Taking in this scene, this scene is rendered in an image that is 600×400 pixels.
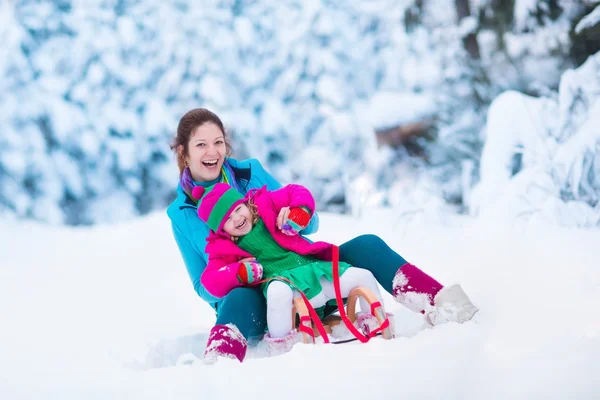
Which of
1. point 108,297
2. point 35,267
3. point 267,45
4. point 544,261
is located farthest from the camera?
point 267,45

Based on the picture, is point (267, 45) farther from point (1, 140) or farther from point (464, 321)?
point (464, 321)

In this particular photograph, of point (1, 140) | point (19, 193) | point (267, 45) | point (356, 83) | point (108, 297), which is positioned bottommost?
point (108, 297)

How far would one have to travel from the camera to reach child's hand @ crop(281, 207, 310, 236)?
1.39 metres

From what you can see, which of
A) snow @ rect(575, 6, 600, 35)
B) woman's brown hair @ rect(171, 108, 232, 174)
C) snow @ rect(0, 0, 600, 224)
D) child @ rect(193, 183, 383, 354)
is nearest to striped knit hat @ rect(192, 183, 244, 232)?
child @ rect(193, 183, 383, 354)

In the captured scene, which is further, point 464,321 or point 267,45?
point 267,45

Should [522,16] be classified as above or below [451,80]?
above

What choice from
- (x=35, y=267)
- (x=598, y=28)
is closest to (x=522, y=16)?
(x=598, y=28)

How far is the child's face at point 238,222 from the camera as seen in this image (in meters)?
1.39

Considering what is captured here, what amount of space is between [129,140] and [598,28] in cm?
248

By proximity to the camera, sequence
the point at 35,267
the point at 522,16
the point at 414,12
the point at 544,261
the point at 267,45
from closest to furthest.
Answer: the point at 544,261 < the point at 522,16 < the point at 35,267 < the point at 414,12 < the point at 267,45

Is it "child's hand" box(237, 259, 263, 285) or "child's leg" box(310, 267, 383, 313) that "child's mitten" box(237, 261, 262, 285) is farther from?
"child's leg" box(310, 267, 383, 313)

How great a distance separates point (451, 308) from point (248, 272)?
434 millimetres

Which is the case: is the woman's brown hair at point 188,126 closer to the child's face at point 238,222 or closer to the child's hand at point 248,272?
the child's face at point 238,222

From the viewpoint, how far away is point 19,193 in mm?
3408
